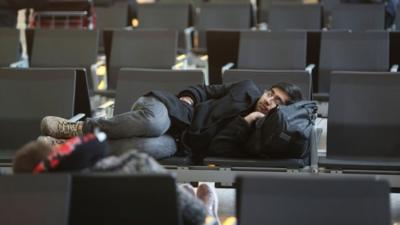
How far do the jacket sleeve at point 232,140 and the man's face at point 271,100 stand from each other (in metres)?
0.20

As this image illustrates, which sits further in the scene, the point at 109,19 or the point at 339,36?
the point at 109,19

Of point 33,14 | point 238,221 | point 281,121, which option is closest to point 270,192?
point 238,221

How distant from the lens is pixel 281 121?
15.7 ft

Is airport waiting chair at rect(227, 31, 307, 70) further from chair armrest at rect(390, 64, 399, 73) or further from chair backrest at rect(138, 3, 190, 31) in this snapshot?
chair backrest at rect(138, 3, 190, 31)

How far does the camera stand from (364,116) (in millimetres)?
5359

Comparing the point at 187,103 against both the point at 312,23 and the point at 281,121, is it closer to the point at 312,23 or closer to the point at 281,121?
the point at 281,121

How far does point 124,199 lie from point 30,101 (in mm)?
2739

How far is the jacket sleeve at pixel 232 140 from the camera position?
16.4ft

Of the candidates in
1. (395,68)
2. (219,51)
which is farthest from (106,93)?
(395,68)

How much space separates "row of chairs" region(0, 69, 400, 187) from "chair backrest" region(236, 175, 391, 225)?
1675mm

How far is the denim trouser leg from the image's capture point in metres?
4.85

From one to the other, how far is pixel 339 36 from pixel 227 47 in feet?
3.03

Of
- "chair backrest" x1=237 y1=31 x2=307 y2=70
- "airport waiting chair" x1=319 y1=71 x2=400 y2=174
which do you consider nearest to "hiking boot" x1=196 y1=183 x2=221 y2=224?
"airport waiting chair" x1=319 y1=71 x2=400 y2=174

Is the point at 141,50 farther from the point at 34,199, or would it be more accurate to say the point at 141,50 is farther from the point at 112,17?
the point at 34,199
